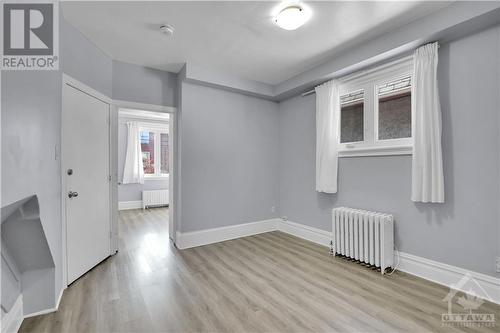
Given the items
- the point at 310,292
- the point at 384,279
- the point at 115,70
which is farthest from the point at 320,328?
the point at 115,70

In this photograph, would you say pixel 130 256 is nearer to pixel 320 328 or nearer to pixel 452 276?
pixel 320 328

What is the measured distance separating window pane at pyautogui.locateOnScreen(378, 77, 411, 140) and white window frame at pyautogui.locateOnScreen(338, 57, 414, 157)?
57 millimetres

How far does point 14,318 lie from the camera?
169 centimetres

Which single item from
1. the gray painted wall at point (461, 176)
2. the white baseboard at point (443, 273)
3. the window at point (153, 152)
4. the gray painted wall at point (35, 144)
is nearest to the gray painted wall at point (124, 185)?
the window at point (153, 152)

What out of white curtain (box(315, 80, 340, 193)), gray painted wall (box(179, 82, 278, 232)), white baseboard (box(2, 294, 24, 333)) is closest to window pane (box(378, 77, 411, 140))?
white curtain (box(315, 80, 340, 193))

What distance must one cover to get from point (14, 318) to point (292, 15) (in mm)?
3431

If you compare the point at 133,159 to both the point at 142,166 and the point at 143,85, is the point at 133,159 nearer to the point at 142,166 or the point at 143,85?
the point at 142,166

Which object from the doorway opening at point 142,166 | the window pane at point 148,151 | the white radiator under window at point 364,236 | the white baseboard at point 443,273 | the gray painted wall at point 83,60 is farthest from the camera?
Answer: the window pane at point 148,151

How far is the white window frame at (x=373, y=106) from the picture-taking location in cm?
267

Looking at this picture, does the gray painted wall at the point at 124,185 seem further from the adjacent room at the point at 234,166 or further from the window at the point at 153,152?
the adjacent room at the point at 234,166

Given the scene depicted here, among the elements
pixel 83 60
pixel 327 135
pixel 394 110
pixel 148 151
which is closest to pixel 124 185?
pixel 148 151

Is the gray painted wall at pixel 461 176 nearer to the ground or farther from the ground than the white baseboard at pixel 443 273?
farther from the ground

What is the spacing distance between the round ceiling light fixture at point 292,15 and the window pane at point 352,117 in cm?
149

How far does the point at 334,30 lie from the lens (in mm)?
2518
